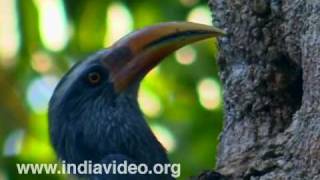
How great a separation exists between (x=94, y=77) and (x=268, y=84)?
106 cm

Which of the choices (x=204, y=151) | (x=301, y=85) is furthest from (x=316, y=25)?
(x=204, y=151)

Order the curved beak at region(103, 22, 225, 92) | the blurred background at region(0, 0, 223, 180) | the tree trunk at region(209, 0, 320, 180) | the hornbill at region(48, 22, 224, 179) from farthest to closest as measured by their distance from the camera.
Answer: the blurred background at region(0, 0, 223, 180), the hornbill at region(48, 22, 224, 179), the curved beak at region(103, 22, 225, 92), the tree trunk at region(209, 0, 320, 180)

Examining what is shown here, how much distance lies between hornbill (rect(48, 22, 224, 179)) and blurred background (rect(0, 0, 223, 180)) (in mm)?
1324

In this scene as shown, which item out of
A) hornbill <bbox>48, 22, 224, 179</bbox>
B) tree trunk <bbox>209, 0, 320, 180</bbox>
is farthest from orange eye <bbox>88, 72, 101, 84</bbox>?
tree trunk <bbox>209, 0, 320, 180</bbox>

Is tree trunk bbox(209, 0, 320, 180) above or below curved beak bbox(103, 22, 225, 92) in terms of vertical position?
below

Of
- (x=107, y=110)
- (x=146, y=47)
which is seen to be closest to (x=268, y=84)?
(x=146, y=47)

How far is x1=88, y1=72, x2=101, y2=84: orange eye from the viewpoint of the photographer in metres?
6.95

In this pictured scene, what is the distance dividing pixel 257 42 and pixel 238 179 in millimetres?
832

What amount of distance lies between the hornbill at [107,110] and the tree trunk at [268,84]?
0.43m

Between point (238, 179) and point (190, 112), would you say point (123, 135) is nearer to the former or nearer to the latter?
point (238, 179)

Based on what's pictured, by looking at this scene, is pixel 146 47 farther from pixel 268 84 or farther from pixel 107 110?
pixel 268 84

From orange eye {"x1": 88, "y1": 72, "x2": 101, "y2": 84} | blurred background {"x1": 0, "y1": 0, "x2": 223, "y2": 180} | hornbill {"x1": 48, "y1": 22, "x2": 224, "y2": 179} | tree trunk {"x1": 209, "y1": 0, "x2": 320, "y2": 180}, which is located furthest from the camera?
blurred background {"x1": 0, "y1": 0, "x2": 223, "y2": 180}

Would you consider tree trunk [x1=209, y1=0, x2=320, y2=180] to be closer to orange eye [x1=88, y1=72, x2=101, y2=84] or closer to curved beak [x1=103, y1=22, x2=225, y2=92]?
curved beak [x1=103, y1=22, x2=225, y2=92]

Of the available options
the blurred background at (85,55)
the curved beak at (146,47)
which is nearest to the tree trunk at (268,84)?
the curved beak at (146,47)
